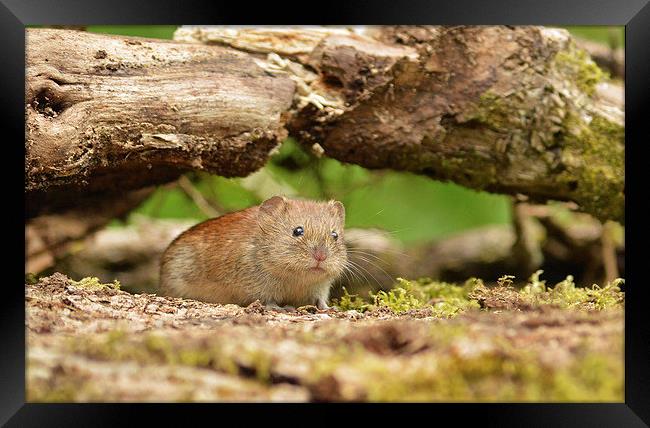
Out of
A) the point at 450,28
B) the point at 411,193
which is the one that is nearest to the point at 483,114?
the point at 450,28

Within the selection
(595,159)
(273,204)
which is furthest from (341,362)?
(595,159)

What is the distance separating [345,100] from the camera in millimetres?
6422

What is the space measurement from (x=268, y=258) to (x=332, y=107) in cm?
153

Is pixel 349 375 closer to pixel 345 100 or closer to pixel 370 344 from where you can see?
pixel 370 344

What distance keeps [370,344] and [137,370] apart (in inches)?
48.7

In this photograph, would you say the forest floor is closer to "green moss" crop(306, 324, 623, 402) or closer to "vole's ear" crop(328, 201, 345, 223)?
"green moss" crop(306, 324, 623, 402)

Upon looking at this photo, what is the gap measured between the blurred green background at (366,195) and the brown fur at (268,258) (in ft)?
4.12

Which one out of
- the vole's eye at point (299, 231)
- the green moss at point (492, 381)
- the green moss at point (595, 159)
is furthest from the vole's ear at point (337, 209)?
the green moss at point (492, 381)

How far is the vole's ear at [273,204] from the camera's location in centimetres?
635

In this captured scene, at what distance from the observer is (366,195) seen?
29.4ft

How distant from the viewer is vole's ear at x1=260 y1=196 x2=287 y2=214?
20.8ft

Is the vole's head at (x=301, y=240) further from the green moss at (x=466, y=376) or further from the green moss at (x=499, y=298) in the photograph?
the green moss at (x=466, y=376)

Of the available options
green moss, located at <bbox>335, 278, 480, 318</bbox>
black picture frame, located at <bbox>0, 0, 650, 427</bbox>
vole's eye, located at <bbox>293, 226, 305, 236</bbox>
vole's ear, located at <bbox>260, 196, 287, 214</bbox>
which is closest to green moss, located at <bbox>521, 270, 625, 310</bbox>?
green moss, located at <bbox>335, 278, 480, 318</bbox>

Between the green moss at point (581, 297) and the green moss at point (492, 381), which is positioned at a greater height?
the green moss at point (581, 297)
